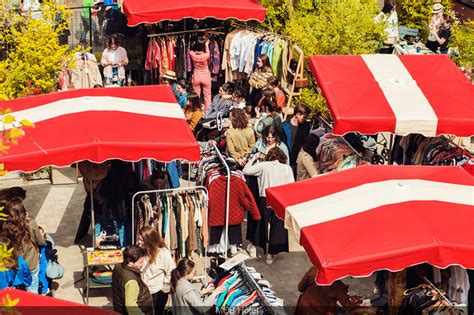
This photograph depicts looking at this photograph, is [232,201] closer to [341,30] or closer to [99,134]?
[99,134]

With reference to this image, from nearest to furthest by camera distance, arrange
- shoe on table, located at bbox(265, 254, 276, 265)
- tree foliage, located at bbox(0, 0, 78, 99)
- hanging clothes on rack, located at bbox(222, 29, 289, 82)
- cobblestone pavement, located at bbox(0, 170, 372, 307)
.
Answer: cobblestone pavement, located at bbox(0, 170, 372, 307)
shoe on table, located at bbox(265, 254, 276, 265)
tree foliage, located at bbox(0, 0, 78, 99)
hanging clothes on rack, located at bbox(222, 29, 289, 82)

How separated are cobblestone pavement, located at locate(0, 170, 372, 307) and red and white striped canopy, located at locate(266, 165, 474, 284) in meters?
2.42

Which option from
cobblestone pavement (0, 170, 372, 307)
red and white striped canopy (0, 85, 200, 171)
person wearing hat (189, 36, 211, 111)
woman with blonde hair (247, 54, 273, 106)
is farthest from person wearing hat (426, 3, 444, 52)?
red and white striped canopy (0, 85, 200, 171)

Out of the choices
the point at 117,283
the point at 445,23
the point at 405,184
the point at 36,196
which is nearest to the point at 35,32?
the point at 36,196

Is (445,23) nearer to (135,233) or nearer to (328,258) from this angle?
(135,233)

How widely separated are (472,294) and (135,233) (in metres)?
4.37

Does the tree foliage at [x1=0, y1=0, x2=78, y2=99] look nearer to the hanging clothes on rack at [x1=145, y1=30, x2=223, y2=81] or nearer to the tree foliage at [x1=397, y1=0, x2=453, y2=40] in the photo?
the hanging clothes on rack at [x1=145, y1=30, x2=223, y2=81]

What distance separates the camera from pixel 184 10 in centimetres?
1702

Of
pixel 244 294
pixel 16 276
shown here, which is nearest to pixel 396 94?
pixel 244 294

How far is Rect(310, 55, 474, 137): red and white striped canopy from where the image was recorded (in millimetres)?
11578

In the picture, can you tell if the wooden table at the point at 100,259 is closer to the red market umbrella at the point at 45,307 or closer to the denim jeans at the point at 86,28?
the red market umbrella at the point at 45,307

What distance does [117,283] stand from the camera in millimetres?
9289

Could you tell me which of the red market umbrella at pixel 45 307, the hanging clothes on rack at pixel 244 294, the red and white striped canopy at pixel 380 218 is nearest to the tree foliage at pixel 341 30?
the red and white striped canopy at pixel 380 218

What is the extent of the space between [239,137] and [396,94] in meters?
2.80
